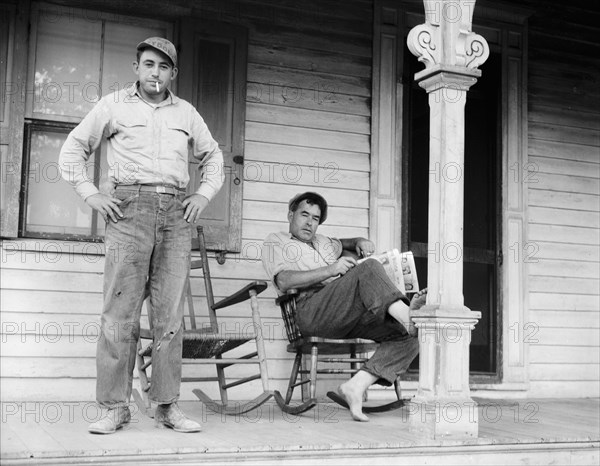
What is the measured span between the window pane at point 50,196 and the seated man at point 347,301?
1079 millimetres

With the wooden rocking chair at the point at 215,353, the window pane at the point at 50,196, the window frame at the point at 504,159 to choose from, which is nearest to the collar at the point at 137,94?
the wooden rocking chair at the point at 215,353

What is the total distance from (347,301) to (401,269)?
310 mm

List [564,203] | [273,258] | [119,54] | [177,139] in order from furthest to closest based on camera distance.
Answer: [564,203] < [119,54] < [273,258] < [177,139]

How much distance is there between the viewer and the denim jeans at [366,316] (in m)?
4.14

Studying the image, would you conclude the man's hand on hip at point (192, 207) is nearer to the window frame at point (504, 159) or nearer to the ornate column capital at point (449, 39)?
the ornate column capital at point (449, 39)

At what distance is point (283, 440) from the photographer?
348 centimetres

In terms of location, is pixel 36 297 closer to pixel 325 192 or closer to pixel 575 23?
pixel 325 192

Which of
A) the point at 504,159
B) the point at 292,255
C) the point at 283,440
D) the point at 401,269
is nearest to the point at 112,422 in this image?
the point at 283,440

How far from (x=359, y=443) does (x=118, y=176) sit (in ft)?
4.79

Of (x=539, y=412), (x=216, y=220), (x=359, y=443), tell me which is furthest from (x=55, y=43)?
(x=539, y=412)

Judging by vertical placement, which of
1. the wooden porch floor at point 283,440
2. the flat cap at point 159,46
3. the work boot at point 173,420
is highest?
the flat cap at point 159,46

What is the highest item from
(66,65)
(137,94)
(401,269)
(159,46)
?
(66,65)

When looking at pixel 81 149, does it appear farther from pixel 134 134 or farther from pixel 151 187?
pixel 151 187

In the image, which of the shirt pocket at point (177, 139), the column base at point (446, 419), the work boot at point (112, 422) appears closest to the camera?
the work boot at point (112, 422)
